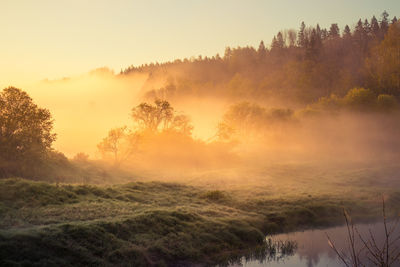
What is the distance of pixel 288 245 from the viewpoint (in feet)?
102

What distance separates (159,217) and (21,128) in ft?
91.8

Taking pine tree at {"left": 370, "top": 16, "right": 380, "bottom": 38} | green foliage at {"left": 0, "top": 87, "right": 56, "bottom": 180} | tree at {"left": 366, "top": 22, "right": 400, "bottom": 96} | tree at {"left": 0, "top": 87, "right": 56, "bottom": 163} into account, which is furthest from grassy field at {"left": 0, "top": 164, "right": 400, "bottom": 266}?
pine tree at {"left": 370, "top": 16, "right": 380, "bottom": 38}

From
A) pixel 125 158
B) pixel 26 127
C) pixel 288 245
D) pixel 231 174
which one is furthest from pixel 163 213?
pixel 125 158

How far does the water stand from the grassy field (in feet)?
5.59

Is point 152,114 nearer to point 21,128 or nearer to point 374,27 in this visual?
point 21,128

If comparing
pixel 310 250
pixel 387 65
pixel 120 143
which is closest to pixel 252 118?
pixel 120 143

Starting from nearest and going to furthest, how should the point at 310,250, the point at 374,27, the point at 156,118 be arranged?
the point at 310,250 → the point at 156,118 → the point at 374,27

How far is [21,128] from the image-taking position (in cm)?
4762

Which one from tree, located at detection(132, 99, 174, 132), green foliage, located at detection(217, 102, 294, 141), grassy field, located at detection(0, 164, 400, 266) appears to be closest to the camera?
grassy field, located at detection(0, 164, 400, 266)

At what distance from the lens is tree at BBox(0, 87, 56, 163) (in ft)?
152

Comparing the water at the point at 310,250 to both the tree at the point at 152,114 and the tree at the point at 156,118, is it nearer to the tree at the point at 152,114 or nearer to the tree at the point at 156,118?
the tree at the point at 156,118

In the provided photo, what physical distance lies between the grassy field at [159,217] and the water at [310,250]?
1.70m

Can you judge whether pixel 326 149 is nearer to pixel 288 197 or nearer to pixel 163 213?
pixel 288 197

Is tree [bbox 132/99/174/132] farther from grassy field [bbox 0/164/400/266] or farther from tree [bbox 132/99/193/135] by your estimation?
grassy field [bbox 0/164/400/266]
